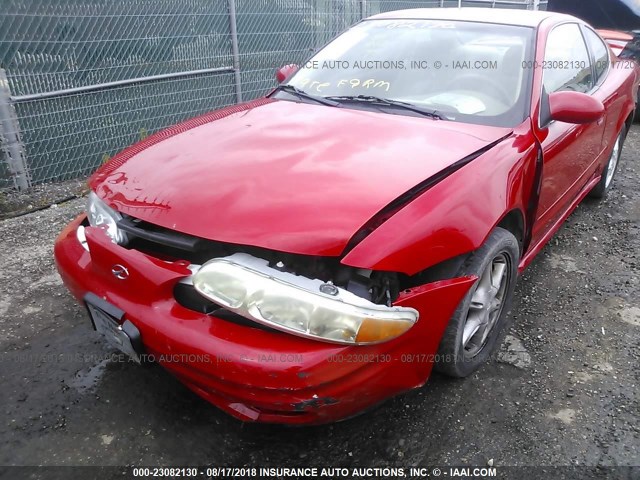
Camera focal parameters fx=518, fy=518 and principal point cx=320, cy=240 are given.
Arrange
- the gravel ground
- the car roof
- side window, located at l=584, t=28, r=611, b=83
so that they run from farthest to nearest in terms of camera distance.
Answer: side window, located at l=584, t=28, r=611, b=83
the car roof
the gravel ground

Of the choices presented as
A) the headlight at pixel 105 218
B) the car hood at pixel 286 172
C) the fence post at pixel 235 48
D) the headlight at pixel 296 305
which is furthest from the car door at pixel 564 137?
the fence post at pixel 235 48

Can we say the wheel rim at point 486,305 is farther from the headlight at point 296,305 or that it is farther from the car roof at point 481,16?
the car roof at point 481,16

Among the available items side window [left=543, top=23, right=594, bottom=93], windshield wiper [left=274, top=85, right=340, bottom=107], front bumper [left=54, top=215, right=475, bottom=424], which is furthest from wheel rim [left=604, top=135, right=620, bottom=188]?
front bumper [left=54, top=215, right=475, bottom=424]

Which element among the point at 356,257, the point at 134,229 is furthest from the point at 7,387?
the point at 356,257

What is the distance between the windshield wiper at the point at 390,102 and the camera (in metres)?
2.51

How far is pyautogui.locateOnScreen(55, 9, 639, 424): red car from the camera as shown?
1.64 meters

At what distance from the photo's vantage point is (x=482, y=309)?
2283 millimetres

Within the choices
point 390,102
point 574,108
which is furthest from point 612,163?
point 390,102

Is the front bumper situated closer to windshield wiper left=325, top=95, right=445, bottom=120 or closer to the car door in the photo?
windshield wiper left=325, top=95, right=445, bottom=120

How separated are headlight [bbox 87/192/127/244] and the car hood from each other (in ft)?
0.23

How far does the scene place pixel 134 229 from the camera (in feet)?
6.39

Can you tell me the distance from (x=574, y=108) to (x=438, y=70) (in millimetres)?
707

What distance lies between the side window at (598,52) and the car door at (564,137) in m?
0.15

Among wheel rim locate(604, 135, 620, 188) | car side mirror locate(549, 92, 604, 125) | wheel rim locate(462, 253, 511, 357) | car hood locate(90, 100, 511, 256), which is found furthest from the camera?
wheel rim locate(604, 135, 620, 188)
